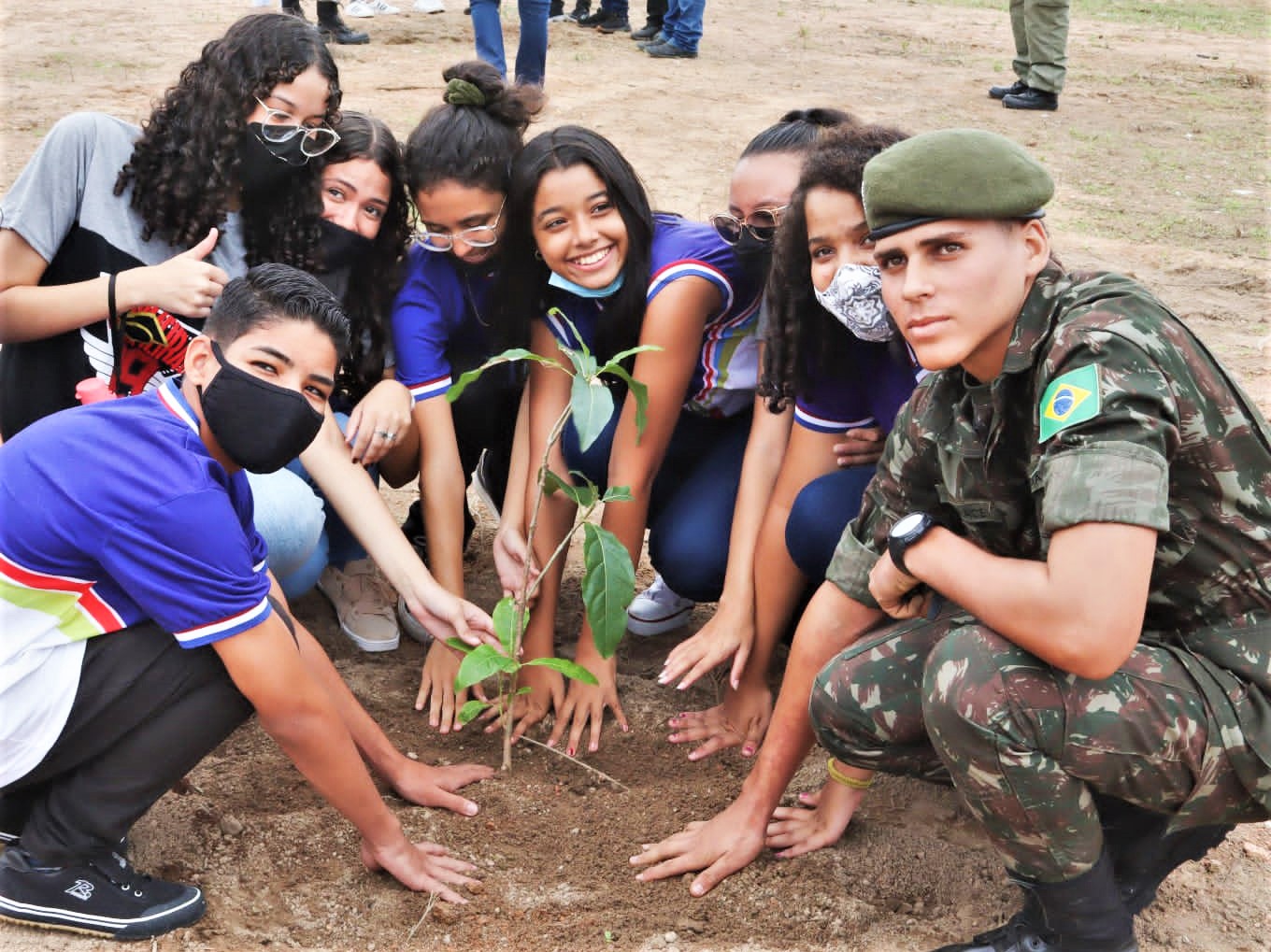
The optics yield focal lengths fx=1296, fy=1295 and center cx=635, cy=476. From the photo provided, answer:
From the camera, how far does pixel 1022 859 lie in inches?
75.2

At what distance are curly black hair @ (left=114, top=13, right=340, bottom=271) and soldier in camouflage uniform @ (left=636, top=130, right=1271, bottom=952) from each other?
145 centimetres

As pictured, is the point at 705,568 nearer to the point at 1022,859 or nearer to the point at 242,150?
the point at 1022,859

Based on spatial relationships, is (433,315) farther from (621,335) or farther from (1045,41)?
(1045,41)

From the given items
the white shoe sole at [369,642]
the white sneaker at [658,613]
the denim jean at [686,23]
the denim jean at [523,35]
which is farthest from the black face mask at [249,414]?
the denim jean at [686,23]

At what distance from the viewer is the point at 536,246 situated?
2887 mm

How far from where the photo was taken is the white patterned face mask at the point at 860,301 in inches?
93.5

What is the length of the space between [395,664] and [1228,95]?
26.6 feet

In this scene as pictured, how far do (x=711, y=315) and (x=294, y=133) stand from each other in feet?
3.20

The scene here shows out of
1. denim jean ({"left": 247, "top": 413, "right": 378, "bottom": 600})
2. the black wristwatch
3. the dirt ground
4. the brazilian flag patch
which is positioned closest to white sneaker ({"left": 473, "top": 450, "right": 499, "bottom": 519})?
the dirt ground

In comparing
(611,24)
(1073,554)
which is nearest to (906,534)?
(1073,554)

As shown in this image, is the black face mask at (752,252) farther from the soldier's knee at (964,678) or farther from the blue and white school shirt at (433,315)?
the soldier's knee at (964,678)

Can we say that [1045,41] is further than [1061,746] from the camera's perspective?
Yes

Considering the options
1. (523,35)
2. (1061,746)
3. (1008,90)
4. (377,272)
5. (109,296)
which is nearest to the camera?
(1061,746)

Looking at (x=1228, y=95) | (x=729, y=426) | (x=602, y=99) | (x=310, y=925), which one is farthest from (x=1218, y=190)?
→ (x=310, y=925)
